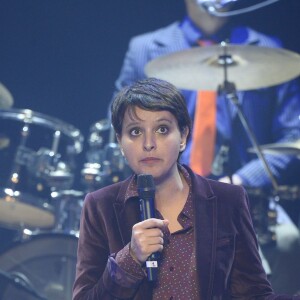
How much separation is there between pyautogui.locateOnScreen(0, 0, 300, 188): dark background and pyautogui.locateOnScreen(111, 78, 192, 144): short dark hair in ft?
9.05

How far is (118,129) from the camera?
189 centimetres

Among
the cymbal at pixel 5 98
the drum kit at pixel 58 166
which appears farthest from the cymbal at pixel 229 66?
the cymbal at pixel 5 98

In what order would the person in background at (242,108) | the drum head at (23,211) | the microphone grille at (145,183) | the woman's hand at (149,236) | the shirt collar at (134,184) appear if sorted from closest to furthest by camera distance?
the woman's hand at (149,236)
the microphone grille at (145,183)
the shirt collar at (134,184)
the drum head at (23,211)
the person in background at (242,108)

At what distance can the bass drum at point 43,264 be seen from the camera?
11.8 ft

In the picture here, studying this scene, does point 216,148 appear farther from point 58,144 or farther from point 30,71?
point 30,71

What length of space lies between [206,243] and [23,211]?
2361 mm

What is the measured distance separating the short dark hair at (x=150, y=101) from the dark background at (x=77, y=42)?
2757 mm

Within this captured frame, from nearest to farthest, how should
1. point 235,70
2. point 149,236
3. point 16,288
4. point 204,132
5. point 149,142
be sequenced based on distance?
point 149,236
point 149,142
point 16,288
point 235,70
point 204,132

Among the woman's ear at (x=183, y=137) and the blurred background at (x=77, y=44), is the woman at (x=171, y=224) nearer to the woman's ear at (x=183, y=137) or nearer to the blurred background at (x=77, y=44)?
the woman's ear at (x=183, y=137)

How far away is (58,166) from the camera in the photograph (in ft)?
12.8

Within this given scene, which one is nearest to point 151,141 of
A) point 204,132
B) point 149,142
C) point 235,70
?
point 149,142

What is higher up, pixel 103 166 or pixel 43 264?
pixel 103 166

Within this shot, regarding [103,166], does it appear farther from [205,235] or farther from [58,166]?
[205,235]

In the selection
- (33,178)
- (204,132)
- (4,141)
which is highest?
(204,132)
